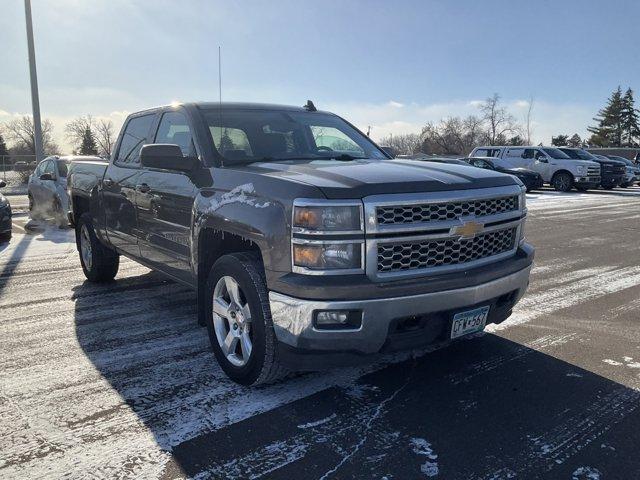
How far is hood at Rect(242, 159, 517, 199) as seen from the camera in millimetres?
3004

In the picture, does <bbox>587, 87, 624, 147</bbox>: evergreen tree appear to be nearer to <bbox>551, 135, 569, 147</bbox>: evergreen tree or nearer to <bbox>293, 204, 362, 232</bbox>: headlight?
<bbox>551, 135, 569, 147</bbox>: evergreen tree

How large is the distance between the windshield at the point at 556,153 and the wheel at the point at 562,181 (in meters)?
0.74

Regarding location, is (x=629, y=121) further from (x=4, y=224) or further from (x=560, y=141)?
(x=4, y=224)

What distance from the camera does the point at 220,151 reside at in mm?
4023

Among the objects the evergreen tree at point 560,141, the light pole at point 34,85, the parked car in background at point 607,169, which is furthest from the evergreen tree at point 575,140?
the light pole at point 34,85

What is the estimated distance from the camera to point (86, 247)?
21.3 ft

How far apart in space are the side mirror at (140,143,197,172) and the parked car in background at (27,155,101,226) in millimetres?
7970

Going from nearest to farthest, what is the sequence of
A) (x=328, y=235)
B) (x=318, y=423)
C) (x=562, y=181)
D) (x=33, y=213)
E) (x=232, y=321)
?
(x=328, y=235) → (x=318, y=423) → (x=232, y=321) → (x=33, y=213) → (x=562, y=181)

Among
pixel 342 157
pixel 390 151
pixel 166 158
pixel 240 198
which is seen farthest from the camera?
pixel 390 151

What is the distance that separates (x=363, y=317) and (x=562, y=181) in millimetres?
23489

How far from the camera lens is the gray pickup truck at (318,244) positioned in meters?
2.93

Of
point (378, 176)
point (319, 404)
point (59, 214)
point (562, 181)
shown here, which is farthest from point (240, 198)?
point (562, 181)

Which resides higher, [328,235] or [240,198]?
[240,198]

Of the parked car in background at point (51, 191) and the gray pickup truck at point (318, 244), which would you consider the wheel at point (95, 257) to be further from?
the parked car in background at point (51, 191)
